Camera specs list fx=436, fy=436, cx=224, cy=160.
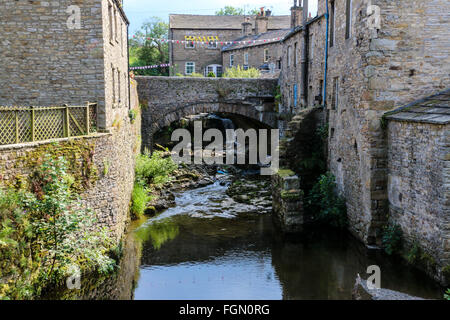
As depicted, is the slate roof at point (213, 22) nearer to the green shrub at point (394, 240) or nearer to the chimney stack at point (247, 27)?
the chimney stack at point (247, 27)

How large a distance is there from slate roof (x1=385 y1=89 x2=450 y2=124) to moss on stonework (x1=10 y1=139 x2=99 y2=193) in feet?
23.9

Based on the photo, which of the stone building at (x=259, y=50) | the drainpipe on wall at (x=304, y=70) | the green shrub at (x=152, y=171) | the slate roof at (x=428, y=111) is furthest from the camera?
the stone building at (x=259, y=50)

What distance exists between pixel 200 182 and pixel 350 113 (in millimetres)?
9459

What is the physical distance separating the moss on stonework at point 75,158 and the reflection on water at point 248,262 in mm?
2616

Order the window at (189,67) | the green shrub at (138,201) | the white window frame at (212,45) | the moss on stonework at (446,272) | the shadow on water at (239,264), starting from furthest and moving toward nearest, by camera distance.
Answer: the window at (189,67) < the white window frame at (212,45) < the green shrub at (138,201) < the shadow on water at (239,264) < the moss on stonework at (446,272)

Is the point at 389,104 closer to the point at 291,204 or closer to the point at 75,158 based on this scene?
the point at 291,204

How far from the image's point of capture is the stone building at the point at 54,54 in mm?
11578

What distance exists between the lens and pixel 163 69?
40938 millimetres

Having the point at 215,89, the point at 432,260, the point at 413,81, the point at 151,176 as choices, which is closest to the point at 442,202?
the point at 432,260

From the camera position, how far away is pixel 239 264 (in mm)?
10992

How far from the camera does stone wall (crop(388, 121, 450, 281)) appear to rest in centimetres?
874

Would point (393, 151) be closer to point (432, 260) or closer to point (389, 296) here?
point (432, 260)

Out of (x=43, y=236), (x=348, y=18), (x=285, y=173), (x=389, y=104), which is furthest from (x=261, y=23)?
(x=43, y=236)

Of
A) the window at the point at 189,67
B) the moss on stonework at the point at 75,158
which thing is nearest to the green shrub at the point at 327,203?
the moss on stonework at the point at 75,158
